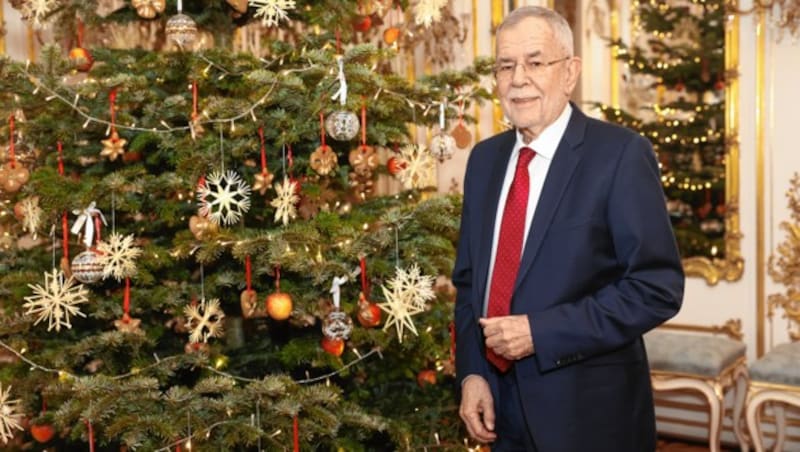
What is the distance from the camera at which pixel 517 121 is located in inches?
75.5

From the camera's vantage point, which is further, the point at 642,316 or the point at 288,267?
the point at 288,267

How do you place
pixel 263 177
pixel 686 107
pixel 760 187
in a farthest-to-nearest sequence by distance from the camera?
1. pixel 686 107
2. pixel 760 187
3. pixel 263 177

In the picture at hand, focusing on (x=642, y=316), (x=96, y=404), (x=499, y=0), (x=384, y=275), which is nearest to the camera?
(x=642, y=316)

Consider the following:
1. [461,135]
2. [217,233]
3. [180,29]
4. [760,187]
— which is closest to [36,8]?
[180,29]

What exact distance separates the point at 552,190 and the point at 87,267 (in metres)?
1.34

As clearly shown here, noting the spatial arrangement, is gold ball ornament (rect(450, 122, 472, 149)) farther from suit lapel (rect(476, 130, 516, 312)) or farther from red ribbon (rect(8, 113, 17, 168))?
red ribbon (rect(8, 113, 17, 168))

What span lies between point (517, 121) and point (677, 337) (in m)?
2.58

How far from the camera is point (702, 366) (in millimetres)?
3883

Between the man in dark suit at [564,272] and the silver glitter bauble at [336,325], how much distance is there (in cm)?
60

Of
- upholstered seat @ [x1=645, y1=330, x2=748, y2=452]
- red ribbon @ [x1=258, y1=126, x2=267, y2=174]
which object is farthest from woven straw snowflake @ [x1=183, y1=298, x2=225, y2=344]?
upholstered seat @ [x1=645, y1=330, x2=748, y2=452]

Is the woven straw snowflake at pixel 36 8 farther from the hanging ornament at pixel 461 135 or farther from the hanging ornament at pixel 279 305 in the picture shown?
the hanging ornament at pixel 461 135

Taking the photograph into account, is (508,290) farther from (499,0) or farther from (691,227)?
(499,0)

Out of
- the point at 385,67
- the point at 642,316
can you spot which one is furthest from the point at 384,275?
the point at 385,67

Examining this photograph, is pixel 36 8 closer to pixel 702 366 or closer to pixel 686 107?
pixel 702 366
